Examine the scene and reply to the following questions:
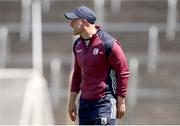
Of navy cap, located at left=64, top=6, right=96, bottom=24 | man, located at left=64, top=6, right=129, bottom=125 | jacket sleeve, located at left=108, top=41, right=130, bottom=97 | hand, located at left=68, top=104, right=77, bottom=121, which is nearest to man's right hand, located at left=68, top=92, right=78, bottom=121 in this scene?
hand, located at left=68, top=104, right=77, bottom=121

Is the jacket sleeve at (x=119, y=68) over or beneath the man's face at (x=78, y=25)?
beneath

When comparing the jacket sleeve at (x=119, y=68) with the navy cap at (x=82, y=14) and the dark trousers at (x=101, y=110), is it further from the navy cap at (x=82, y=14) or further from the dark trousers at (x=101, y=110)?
the navy cap at (x=82, y=14)

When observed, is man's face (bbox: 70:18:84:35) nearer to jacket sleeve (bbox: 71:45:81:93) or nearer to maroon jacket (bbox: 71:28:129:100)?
maroon jacket (bbox: 71:28:129:100)

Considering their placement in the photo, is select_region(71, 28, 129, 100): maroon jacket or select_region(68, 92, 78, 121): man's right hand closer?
select_region(71, 28, 129, 100): maroon jacket

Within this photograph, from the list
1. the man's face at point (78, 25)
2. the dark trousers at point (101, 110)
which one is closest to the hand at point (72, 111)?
the dark trousers at point (101, 110)

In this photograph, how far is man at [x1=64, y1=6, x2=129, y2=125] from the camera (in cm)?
618

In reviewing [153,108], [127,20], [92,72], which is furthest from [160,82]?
[92,72]

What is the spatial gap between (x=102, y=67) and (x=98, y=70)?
0.04 metres

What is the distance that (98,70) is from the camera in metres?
6.21

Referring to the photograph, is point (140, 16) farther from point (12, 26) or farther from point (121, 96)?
point (121, 96)

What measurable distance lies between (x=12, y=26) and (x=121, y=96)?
8604 millimetres

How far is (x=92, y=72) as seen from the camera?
6219 mm

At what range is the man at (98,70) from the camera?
→ 243 inches

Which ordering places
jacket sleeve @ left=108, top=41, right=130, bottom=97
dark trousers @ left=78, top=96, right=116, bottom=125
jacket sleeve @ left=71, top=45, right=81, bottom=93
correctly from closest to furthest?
1. jacket sleeve @ left=108, top=41, right=130, bottom=97
2. dark trousers @ left=78, top=96, right=116, bottom=125
3. jacket sleeve @ left=71, top=45, right=81, bottom=93
